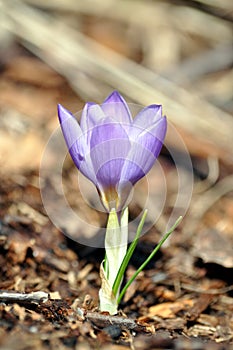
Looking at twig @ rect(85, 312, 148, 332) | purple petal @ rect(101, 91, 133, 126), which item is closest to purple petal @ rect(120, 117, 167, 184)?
purple petal @ rect(101, 91, 133, 126)

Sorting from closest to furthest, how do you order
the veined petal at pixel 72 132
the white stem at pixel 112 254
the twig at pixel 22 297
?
the twig at pixel 22 297 → the veined petal at pixel 72 132 → the white stem at pixel 112 254

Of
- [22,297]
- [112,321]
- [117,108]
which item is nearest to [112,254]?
[112,321]

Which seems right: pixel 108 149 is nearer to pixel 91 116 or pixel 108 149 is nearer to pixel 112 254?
pixel 91 116

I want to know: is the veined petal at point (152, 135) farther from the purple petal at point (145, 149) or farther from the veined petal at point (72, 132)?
the veined petal at point (72, 132)

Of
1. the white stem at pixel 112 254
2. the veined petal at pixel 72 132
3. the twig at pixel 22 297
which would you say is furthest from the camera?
the white stem at pixel 112 254

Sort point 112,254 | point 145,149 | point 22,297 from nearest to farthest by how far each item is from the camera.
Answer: point 22,297 → point 145,149 → point 112,254

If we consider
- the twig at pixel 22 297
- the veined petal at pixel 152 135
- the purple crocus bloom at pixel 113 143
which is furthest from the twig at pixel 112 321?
the veined petal at pixel 152 135

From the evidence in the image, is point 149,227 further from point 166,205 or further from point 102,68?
point 102,68

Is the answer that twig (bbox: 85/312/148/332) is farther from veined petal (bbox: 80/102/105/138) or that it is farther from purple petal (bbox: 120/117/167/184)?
veined petal (bbox: 80/102/105/138)
